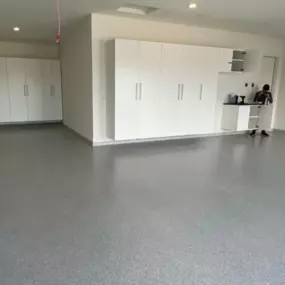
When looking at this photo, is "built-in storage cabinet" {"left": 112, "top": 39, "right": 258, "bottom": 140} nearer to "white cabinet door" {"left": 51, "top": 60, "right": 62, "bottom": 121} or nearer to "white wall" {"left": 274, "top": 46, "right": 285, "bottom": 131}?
"white wall" {"left": 274, "top": 46, "right": 285, "bottom": 131}

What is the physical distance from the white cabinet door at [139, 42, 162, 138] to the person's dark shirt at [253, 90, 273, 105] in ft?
10.4

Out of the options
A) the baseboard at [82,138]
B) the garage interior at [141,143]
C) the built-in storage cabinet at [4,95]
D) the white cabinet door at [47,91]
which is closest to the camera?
the garage interior at [141,143]

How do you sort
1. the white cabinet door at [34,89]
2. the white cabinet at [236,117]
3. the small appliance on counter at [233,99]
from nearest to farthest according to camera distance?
the white cabinet at [236,117] → the small appliance on counter at [233,99] → the white cabinet door at [34,89]

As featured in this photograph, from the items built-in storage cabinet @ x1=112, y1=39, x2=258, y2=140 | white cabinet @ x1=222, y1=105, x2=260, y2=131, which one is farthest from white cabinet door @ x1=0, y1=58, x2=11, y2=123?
white cabinet @ x1=222, y1=105, x2=260, y2=131

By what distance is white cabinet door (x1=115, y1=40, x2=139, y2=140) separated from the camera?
5412 millimetres

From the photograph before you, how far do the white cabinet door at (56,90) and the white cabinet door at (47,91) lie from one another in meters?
0.09

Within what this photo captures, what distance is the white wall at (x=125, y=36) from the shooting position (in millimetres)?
5461

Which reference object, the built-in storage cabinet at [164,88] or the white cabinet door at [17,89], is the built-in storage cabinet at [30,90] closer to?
the white cabinet door at [17,89]

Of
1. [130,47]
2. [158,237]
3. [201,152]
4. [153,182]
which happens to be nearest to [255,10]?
[130,47]

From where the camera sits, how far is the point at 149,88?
230 inches

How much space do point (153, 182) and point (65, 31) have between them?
500 cm

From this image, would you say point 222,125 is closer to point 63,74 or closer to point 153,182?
point 153,182

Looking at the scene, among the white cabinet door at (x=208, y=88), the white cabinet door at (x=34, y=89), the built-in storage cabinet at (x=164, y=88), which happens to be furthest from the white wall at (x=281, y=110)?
the white cabinet door at (x=34, y=89)

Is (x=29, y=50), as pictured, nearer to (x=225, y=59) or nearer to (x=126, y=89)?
(x=126, y=89)
